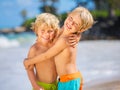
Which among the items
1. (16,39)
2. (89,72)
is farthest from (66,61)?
(16,39)

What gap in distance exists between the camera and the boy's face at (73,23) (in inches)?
57.4

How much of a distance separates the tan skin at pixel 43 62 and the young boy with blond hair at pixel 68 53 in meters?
0.03

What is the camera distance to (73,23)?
1.47 m

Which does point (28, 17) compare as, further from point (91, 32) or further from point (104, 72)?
point (104, 72)

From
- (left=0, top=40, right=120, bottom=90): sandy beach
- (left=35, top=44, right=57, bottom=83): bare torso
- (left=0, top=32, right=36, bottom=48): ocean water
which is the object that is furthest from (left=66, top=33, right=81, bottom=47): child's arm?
(left=0, top=32, right=36, bottom=48): ocean water

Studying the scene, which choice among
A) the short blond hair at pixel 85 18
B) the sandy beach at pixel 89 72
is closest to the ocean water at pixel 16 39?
the sandy beach at pixel 89 72

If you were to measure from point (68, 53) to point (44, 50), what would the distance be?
0.33 ft

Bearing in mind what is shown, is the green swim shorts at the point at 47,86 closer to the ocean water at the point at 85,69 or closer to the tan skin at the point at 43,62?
the tan skin at the point at 43,62

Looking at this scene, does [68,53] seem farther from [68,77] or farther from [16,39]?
[16,39]

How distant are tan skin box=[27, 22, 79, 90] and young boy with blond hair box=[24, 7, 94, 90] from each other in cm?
3

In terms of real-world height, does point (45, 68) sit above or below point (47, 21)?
below

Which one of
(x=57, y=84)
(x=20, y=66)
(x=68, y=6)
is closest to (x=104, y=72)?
(x=20, y=66)

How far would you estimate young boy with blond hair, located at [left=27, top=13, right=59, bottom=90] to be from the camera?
1501 mm

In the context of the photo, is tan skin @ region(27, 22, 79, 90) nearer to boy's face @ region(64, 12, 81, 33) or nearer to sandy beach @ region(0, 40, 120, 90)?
boy's face @ region(64, 12, 81, 33)
